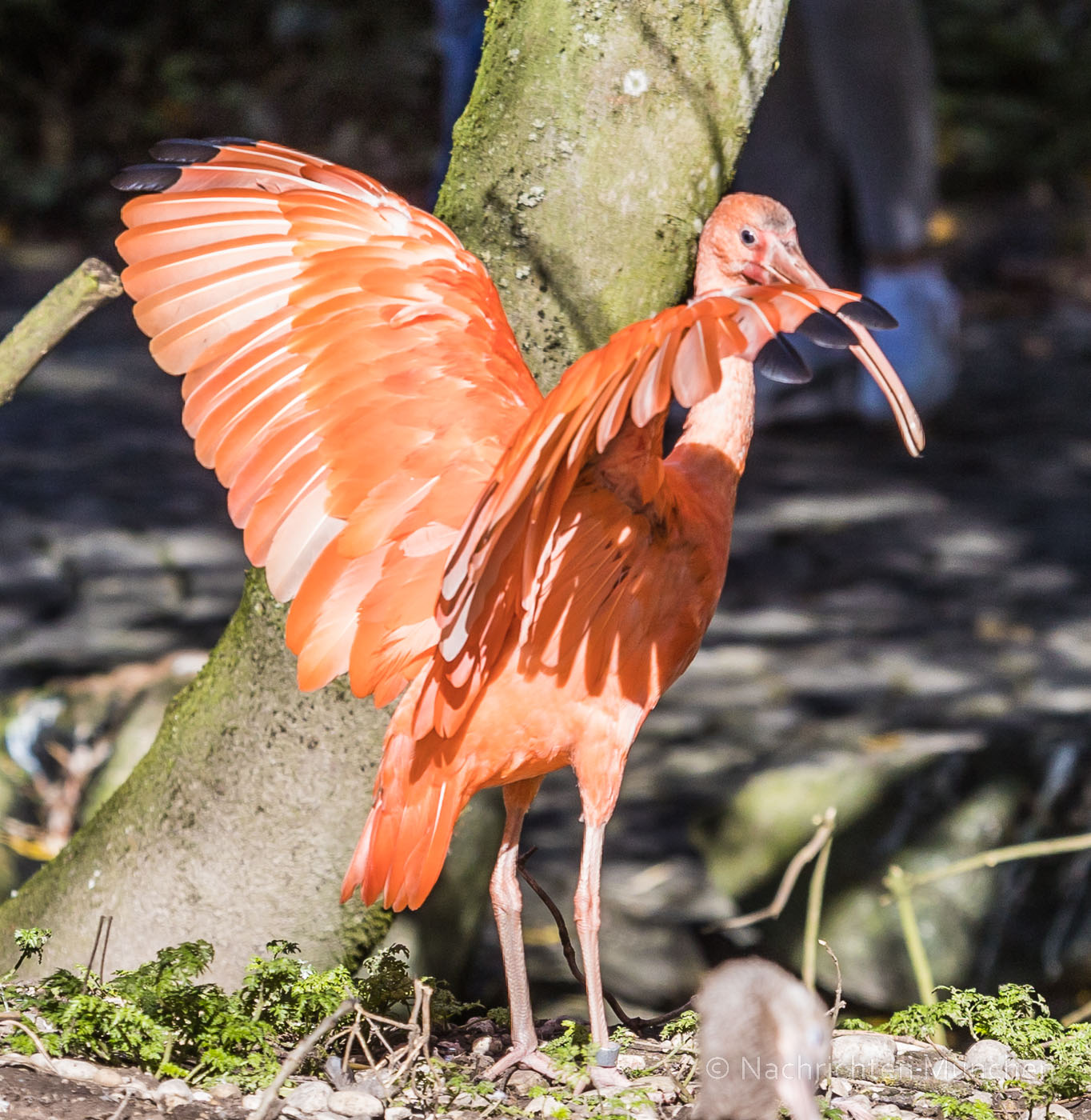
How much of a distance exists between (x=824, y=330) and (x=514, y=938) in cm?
138

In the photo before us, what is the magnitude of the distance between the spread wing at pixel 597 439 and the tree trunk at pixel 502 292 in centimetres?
70

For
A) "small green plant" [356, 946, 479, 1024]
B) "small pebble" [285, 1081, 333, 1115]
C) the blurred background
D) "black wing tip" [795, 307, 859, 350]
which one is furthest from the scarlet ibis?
the blurred background

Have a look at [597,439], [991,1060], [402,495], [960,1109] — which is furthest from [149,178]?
[991,1060]

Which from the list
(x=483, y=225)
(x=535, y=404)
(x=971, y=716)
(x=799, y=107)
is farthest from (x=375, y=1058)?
(x=799, y=107)

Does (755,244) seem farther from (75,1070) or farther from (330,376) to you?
(75,1070)

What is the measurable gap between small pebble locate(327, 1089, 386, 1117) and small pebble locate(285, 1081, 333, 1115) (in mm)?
12

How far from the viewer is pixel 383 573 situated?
2.63 metres

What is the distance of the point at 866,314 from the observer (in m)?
2.17

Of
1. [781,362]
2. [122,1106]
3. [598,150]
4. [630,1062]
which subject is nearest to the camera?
[781,362]

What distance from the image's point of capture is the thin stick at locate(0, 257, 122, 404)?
3.01m

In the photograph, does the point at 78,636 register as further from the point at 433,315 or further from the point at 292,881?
the point at 433,315

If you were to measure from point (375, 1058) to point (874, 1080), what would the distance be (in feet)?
3.24

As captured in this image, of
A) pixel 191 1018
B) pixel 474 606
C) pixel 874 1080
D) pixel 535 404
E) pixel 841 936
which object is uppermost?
pixel 535 404

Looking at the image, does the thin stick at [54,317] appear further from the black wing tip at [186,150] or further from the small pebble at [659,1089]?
the small pebble at [659,1089]
